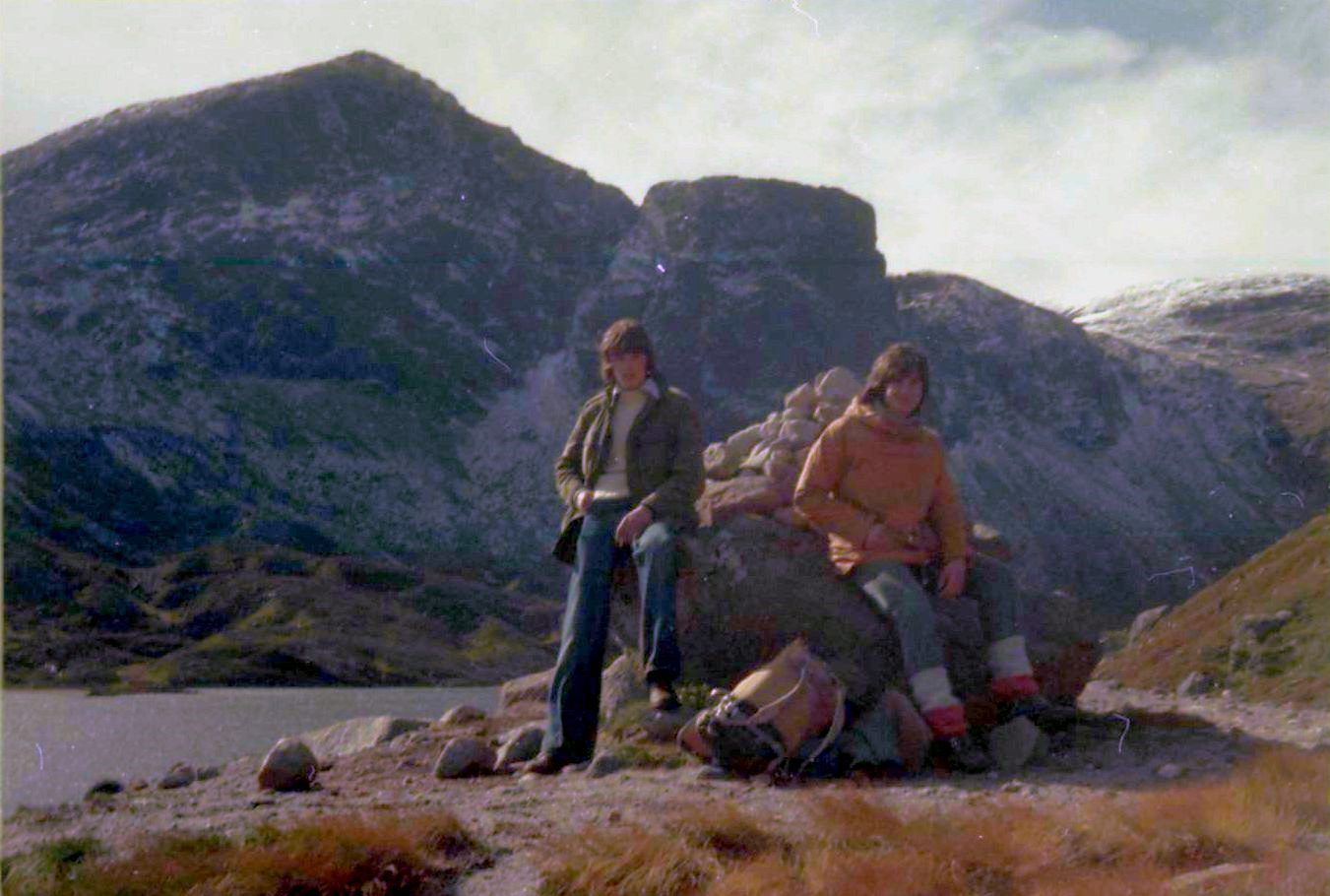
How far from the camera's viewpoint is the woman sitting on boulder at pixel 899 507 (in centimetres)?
712

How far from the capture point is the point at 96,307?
107312 mm

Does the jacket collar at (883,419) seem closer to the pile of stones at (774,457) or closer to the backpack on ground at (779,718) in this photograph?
the pile of stones at (774,457)

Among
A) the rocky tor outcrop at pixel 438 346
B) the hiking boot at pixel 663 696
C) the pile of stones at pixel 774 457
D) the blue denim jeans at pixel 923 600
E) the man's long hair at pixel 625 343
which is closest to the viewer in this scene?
the blue denim jeans at pixel 923 600

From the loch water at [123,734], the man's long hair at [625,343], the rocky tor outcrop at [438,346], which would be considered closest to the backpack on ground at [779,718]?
the man's long hair at [625,343]

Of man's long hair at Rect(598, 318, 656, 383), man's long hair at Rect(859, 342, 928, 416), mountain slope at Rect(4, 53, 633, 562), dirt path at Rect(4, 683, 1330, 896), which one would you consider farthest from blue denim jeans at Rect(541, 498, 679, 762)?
mountain slope at Rect(4, 53, 633, 562)

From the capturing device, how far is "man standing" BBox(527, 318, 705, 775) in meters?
6.92

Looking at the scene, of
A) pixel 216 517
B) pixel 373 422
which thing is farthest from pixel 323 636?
pixel 373 422

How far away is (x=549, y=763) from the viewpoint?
6910 millimetres

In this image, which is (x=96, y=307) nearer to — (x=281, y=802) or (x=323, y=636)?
(x=323, y=636)

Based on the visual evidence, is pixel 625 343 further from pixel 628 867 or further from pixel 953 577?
pixel 628 867

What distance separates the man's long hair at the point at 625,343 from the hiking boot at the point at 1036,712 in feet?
8.44

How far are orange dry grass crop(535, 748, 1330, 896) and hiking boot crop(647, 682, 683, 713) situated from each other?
5.76 ft

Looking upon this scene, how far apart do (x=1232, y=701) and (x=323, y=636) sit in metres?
59.9

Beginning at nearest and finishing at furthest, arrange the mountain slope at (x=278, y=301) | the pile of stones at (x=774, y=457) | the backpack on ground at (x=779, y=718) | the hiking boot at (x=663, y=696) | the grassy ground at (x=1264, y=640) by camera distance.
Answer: the backpack on ground at (x=779, y=718) < the hiking boot at (x=663, y=696) < the pile of stones at (x=774, y=457) < the grassy ground at (x=1264, y=640) < the mountain slope at (x=278, y=301)
